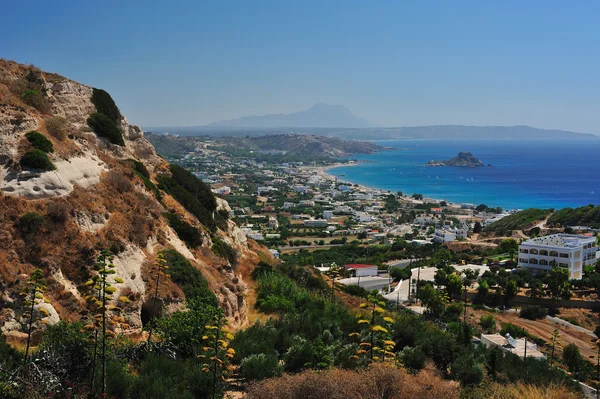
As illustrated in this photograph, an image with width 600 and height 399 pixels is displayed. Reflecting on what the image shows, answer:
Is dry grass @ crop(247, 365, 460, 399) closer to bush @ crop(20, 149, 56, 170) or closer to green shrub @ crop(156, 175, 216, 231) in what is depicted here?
bush @ crop(20, 149, 56, 170)

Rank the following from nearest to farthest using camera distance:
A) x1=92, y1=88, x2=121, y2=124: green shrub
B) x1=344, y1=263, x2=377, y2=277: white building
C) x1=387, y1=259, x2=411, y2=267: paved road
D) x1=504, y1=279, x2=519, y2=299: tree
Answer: x1=92, y1=88, x2=121, y2=124: green shrub < x1=504, y1=279, x2=519, y2=299: tree < x1=344, y1=263, x2=377, y2=277: white building < x1=387, y1=259, x2=411, y2=267: paved road

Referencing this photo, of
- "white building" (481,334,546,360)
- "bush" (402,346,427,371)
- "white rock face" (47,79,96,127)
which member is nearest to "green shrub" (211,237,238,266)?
"white rock face" (47,79,96,127)

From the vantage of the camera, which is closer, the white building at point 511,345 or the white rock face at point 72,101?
the white rock face at point 72,101

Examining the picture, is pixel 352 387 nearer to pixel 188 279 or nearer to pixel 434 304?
pixel 188 279

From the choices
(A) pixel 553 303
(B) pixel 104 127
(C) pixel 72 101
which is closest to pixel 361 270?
(A) pixel 553 303

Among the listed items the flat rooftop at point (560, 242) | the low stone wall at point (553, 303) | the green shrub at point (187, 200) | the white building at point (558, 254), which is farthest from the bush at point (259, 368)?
the flat rooftop at point (560, 242)

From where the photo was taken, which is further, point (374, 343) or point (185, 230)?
point (185, 230)

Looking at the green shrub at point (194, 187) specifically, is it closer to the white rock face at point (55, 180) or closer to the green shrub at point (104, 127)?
the green shrub at point (104, 127)
